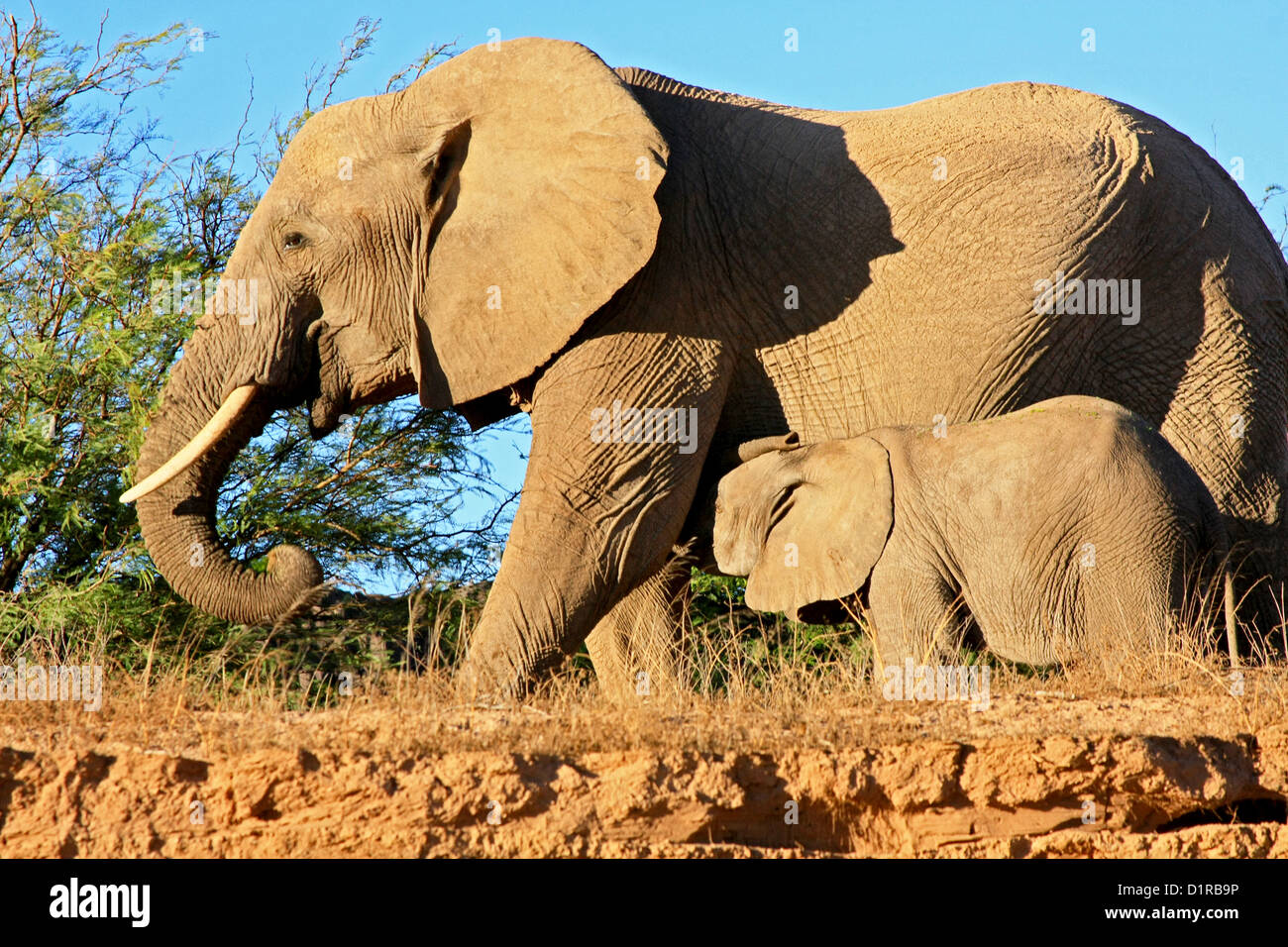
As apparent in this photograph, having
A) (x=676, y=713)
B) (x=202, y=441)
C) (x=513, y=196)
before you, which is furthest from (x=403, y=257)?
(x=676, y=713)

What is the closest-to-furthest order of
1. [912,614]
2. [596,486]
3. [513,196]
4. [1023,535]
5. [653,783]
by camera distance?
[653,783] → [1023,535] → [912,614] → [596,486] → [513,196]

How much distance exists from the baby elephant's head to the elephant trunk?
7.58 ft

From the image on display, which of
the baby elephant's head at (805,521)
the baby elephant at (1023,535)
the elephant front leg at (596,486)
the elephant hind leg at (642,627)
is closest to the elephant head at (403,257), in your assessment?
the elephant front leg at (596,486)

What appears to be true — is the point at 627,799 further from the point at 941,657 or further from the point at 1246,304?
the point at 1246,304

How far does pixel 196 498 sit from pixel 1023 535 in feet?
13.0

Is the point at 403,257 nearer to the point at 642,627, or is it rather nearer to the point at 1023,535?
the point at 642,627

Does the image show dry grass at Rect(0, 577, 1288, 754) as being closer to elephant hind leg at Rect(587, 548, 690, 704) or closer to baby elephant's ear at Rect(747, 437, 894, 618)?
baby elephant's ear at Rect(747, 437, 894, 618)

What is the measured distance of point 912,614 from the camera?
834cm

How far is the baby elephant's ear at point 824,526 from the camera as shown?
338 inches

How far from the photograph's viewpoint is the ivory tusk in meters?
8.95

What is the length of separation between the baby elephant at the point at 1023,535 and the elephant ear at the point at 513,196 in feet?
5.11

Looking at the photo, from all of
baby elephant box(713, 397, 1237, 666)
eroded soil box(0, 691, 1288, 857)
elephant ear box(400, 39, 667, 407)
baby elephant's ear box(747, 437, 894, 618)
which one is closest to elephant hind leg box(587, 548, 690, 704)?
baby elephant's ear box(747, 437, 894, 618)

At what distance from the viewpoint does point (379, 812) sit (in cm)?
591

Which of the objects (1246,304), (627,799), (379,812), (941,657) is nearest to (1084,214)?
(1246,304)
